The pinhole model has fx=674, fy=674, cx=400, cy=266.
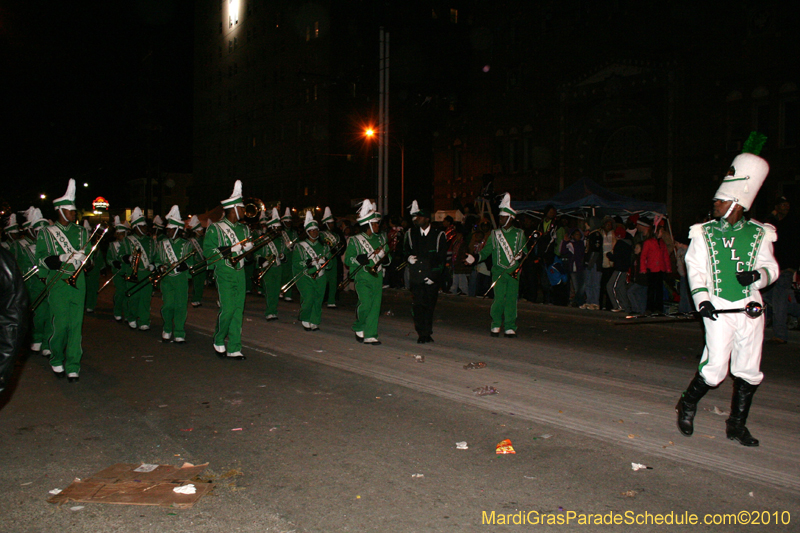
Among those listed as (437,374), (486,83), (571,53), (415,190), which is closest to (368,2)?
(415,190)

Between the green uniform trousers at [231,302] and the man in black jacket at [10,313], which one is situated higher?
the man in black jacket at [10,313]

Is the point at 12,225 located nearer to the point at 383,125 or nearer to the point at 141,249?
the point at 141,249

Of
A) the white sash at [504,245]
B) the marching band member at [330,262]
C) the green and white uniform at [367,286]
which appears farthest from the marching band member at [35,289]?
the white sash at [504,245]

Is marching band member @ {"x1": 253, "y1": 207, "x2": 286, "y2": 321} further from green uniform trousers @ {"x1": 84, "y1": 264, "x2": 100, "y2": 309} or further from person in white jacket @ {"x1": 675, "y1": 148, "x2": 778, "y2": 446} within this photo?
person in white jacket @ {"x1": 675, "y1": 148, "x2": 778, "y2": 446}

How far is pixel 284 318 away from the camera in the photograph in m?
13.8

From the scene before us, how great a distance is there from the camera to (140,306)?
1220 centimetres

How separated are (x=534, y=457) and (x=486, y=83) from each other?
107 ft

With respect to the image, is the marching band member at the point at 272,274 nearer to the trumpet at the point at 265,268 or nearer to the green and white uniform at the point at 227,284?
the trumpet at the point at 265,268

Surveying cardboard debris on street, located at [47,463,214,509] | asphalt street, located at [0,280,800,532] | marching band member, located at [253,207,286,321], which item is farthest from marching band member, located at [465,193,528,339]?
cardboard debris on street, located at [47,463,214,509]

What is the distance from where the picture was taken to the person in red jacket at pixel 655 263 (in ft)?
43.7

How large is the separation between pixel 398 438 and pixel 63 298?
452 cm

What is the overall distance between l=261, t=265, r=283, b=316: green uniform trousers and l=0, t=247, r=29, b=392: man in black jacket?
10.2 metres

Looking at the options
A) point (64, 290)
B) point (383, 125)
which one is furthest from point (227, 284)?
point (383, 125)

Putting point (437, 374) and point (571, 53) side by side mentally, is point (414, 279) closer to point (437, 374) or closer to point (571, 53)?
point (437, 374)
